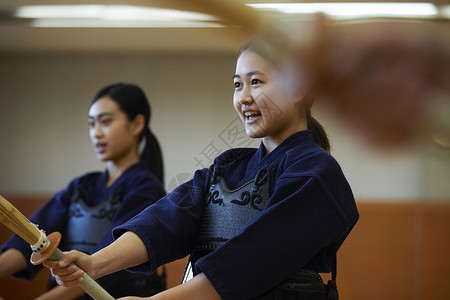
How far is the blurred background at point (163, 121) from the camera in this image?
2467 mm

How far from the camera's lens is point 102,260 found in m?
0.75

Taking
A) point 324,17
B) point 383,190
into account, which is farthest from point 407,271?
point 324,17

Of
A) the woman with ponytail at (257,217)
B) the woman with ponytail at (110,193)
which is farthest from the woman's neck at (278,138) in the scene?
the woman with ponytail at (110,193)

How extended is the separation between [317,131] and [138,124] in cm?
78

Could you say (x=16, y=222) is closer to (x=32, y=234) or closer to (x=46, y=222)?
(x=32, y=234)

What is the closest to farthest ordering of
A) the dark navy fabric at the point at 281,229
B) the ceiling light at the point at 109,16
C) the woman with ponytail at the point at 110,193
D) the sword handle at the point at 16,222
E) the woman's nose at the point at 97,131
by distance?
1. the sword handle at the point at 16,222
2. the dark navy fabric at the point at 281,229
3. the woman with ponytail at the point at 110,193
4. the woman's nose at the point at 97,131
5. the ceiling light at the point at 109,16

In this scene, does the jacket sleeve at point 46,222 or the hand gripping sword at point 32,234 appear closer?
the hand gripping sword at point 32,234

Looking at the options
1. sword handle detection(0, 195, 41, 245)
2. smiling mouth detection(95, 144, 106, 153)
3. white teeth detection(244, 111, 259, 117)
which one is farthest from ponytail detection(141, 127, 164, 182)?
sword handle detection(0, 195, 41, 245)

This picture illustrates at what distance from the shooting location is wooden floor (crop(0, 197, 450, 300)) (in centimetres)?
247

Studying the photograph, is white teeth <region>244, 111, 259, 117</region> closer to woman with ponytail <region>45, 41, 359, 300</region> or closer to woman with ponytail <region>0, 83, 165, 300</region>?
woman with ponytail <region>45, 41, 359, 300</region>

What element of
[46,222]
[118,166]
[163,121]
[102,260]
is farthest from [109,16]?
[102,260]

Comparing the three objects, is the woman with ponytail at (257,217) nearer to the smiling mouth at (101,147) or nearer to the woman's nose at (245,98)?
the woman's nose at (245,98)

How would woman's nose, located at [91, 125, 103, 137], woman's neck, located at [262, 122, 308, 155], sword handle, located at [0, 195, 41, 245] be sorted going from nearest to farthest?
sword handle, located at [0, 195, 41, 245], woman's neck, located at [262, 122, 308, 155], woman's nose, located at [91, 125, 103, 137]

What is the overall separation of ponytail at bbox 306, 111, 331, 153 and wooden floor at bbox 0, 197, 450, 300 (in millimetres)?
1675
